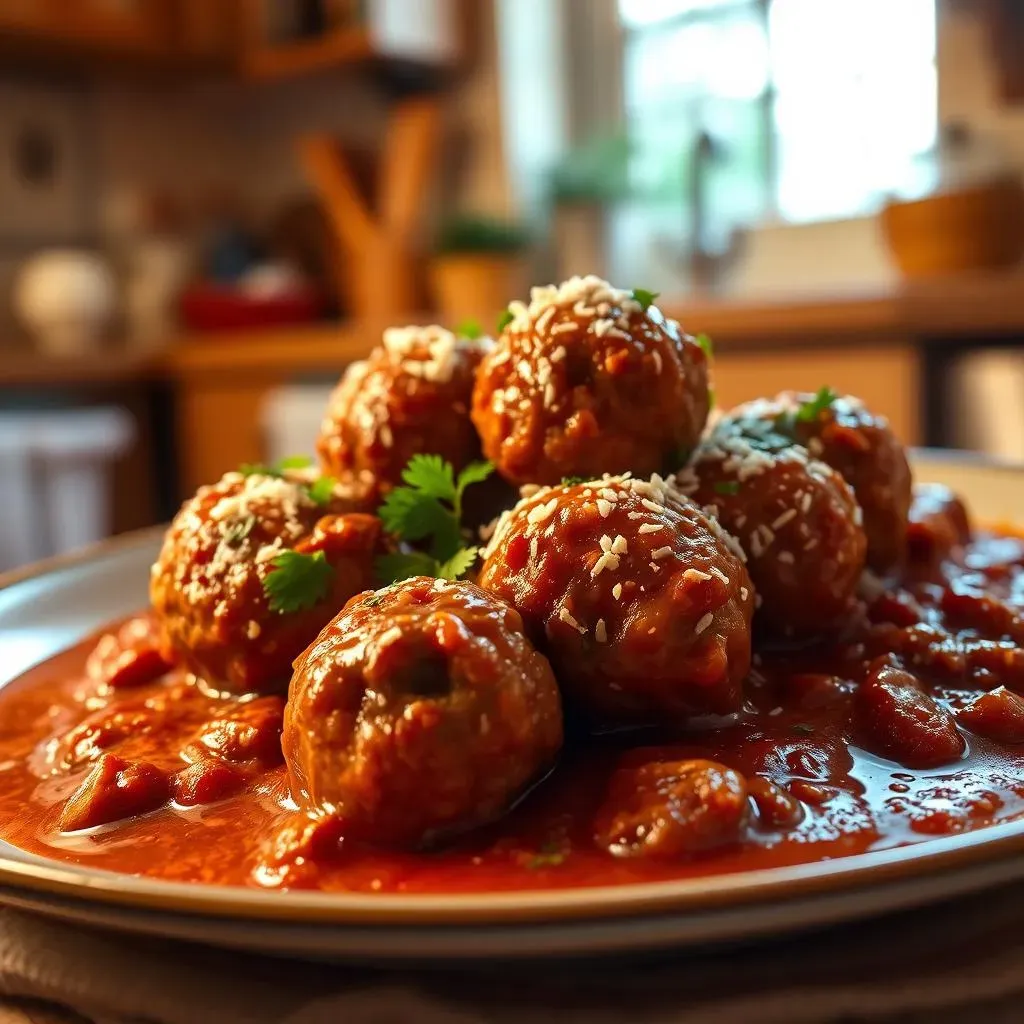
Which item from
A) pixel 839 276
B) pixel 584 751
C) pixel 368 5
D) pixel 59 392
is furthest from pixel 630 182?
pixel 584 751

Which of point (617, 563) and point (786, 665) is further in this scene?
A: point (786, 665)

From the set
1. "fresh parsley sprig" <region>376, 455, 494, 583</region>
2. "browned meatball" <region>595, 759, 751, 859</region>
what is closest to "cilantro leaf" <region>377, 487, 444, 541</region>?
"fresh parsley sprig" <region>376, 455, 494, 583</region>

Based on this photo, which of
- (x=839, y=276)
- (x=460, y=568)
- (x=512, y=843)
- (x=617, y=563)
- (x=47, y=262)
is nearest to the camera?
(x=512, y=843)

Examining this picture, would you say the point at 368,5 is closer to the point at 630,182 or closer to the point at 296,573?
the point at 630,182

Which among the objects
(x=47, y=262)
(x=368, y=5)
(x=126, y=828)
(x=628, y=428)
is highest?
(x=368, y=5)

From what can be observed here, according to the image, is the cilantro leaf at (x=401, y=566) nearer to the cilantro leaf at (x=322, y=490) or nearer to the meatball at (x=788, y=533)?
the cilantro leaf at (x=322, y=490)

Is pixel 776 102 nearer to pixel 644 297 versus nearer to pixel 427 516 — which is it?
pixel 644 297
